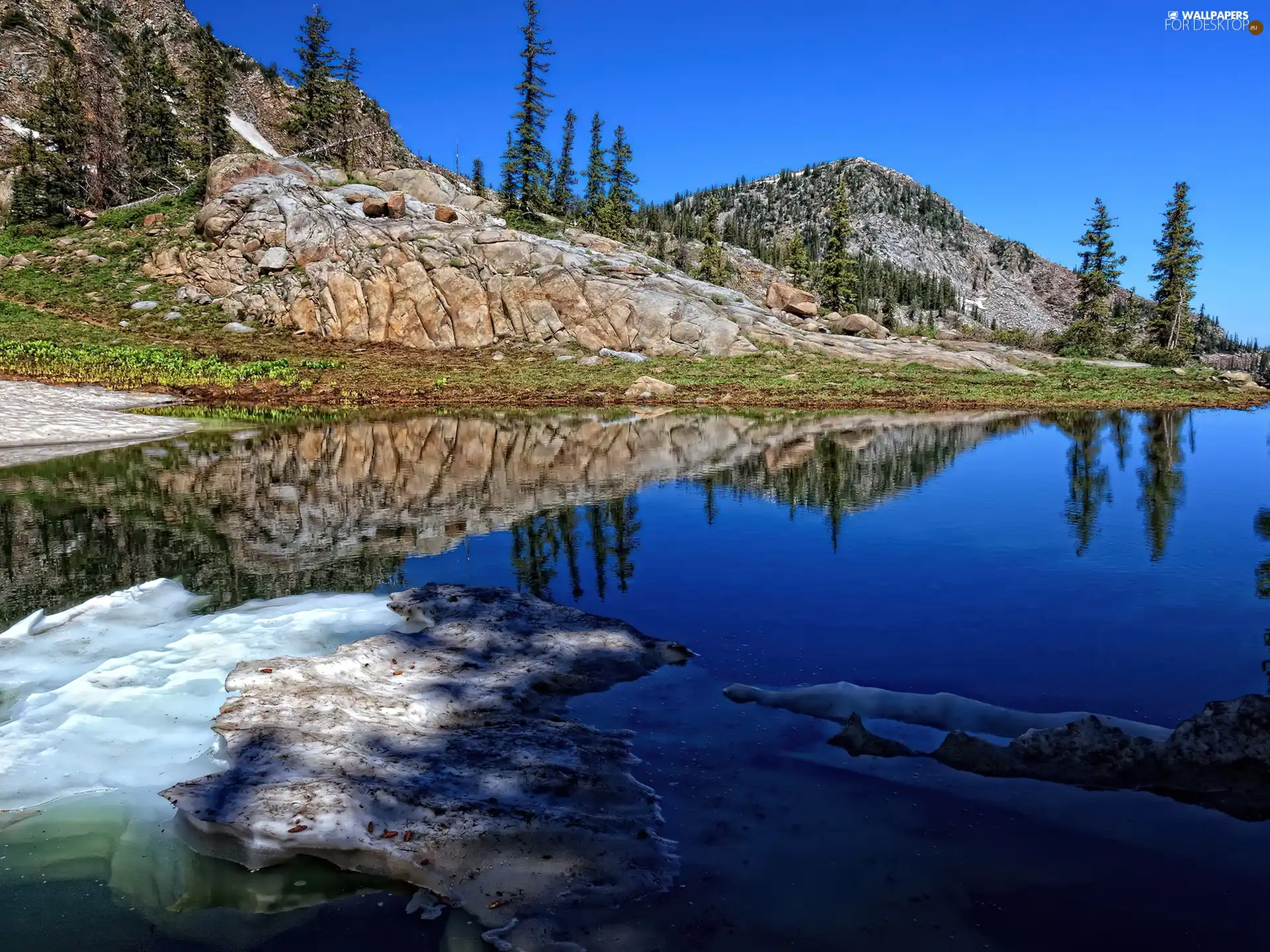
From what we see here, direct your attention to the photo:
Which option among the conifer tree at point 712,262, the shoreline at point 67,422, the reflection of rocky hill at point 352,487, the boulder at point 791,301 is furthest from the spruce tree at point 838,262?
the shoreline at point 67,422

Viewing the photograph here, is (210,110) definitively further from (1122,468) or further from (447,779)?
(447,779)

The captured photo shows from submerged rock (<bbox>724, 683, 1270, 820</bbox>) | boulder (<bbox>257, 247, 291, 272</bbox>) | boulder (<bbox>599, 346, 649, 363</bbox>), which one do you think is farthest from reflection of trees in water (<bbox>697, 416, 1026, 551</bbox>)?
boulder (<bbox>257, 247, 291, 272</bbox>)

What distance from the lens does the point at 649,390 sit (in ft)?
124

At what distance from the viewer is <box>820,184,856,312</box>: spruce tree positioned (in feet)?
268

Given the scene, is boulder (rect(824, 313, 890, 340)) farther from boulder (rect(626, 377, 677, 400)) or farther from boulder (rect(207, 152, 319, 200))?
boulder (rect(207, 152, 319, 200))

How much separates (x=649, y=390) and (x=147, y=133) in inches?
2441

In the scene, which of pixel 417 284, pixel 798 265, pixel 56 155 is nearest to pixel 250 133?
pixel 56 155

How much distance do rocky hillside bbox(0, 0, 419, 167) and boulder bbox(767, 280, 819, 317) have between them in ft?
138

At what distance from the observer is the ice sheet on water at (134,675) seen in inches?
208

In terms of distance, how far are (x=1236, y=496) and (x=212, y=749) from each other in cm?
1942

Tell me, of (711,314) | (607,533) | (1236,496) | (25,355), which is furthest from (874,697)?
(711,314)

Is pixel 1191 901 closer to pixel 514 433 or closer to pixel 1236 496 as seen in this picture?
pixel 1236 496

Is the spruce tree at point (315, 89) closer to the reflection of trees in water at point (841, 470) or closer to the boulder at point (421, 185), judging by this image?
the boulder at point (421, 185)

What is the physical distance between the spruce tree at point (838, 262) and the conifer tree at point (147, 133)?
66227mm
